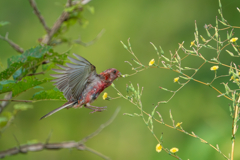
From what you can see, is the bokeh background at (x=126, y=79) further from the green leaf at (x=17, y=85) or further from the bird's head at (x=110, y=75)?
the green leaf at (x=17, y=85)

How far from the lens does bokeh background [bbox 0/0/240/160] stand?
9.70 feet

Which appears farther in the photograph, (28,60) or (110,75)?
(110,75)

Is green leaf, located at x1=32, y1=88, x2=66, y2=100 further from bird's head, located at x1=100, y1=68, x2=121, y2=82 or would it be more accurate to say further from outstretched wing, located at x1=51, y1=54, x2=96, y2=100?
bird's head, located at x1=100, y1=68, x2=121, y2=82

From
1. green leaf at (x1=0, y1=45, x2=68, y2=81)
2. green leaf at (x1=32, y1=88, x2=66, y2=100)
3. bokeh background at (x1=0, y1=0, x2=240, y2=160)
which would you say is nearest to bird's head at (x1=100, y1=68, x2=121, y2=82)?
green leaf at (x1=0, y1=45, x2=68, y2=81)

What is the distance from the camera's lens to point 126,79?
3.04 meters

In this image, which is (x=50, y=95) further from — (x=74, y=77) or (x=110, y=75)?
(x=110, y=75)

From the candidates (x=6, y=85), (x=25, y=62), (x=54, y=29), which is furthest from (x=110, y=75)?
(x=6, y=85)

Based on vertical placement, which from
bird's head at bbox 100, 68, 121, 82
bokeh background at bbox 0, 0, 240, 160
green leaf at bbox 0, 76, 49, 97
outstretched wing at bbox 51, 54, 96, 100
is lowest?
bokeh background at bbox 0, 0, 240, 160

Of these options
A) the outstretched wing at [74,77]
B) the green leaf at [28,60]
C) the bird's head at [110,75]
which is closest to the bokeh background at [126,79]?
the bird's head at [110,75]

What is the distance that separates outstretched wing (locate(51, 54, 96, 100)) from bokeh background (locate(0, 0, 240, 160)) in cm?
145

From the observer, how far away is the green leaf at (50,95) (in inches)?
35.6

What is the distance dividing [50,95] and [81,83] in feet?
1.62

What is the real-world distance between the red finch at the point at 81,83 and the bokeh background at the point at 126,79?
1.39m

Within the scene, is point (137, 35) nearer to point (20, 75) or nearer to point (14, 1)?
point (14, 1)
